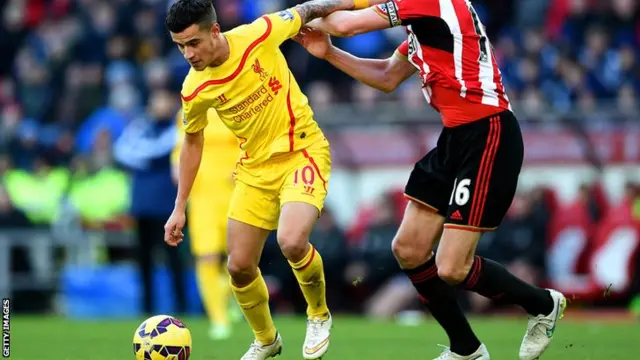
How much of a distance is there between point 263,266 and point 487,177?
945 centimetres

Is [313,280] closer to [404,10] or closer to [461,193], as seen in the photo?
[461,193]

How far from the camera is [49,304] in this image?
19141mm

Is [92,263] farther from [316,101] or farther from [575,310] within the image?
[575,310]

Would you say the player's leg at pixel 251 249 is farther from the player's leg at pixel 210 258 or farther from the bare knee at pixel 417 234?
the player's leg at pixel 210 258

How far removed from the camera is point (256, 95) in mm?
8828

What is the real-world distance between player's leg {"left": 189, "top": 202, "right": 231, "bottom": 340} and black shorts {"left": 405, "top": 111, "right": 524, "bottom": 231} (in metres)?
5.65

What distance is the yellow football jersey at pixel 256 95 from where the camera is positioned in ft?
28.6

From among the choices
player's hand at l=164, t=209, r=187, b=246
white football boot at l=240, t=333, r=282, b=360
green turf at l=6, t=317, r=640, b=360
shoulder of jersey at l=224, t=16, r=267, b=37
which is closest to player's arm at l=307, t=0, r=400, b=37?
shoulder of jersey at l=224, t=16, r=267, b=37

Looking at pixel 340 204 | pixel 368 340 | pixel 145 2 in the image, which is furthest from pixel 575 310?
pixel 145 2

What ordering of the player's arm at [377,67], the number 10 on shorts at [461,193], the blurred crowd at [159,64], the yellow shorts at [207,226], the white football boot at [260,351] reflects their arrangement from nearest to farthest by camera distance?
the number 10 on shorts at [461,193], the white football boot at [260,351], the player's arm at [377,67], the yellow shorts at [207,226], the blurred crowd at [159,64]

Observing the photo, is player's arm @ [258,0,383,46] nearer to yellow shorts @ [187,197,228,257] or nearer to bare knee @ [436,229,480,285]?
bare knee @ [436,229,480,285]

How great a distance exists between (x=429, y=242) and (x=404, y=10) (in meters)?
1.58

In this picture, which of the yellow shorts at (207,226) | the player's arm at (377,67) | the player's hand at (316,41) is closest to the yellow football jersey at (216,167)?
the yellow shorts at (207,226)

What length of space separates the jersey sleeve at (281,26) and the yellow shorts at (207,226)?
564cm
